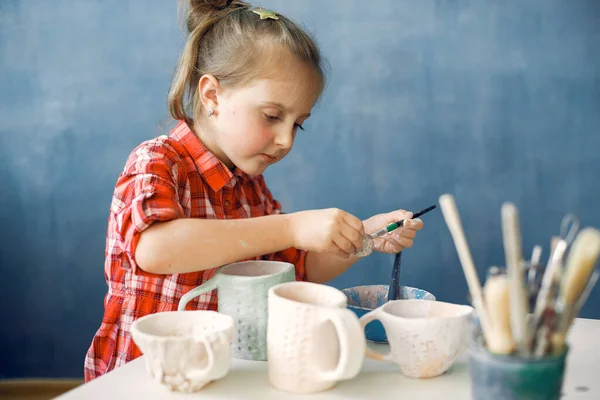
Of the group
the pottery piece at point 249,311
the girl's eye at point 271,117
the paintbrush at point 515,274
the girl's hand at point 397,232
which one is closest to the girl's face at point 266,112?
the girl's eye at point 271,117

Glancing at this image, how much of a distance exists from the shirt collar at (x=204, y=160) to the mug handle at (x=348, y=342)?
1.54ft

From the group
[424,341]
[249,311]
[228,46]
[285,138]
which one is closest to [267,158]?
[285,138]

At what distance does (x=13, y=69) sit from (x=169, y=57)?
341 millimetres

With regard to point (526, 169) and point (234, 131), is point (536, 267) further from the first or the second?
point (526, 169)

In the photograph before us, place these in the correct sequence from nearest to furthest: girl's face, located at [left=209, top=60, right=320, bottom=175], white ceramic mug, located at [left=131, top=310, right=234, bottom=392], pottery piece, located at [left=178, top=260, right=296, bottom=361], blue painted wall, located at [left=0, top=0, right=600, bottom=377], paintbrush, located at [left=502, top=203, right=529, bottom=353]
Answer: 1. paintbrush, located at [left=502, top=203, right=529, bottom=353]
2. white ceramic mug, located at [left=131, top=310, right=234, bottom=392]
3. pottery piece, located at [left=178, top=260, right=296, bottom=361]
4. girl's face, located at [left=209, top=60, right=320, bottom=175]
5. blue painted wall, located at [left=0, top=0, right=600, bottom=377]

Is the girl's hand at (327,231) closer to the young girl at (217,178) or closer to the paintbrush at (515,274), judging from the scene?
the young girl at (217,178)

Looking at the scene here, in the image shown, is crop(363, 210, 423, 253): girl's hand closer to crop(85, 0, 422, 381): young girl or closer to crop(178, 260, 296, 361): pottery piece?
crop(85, 0, 422, 381): young girl

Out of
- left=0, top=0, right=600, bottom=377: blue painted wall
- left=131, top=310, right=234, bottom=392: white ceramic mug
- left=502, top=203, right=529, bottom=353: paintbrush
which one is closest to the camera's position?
left=502, top=203, right=529, bottom=353: paintbrush

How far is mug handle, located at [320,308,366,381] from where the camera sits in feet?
1.70

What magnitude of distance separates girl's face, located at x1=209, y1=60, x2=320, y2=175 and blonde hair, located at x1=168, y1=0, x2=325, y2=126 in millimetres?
23

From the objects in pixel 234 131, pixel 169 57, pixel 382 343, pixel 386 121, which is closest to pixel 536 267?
pixel 382 343

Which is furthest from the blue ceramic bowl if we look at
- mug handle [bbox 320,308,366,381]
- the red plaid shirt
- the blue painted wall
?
the blue painted wall

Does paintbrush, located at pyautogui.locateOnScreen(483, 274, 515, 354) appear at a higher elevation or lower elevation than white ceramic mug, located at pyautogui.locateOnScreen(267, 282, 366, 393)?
higher

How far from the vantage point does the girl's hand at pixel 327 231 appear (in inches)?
29.5
